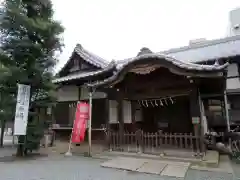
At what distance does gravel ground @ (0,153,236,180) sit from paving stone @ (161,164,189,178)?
6.0 inches

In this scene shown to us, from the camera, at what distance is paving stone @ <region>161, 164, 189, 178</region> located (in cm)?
563

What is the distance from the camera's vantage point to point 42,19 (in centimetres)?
878

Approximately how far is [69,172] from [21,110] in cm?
338

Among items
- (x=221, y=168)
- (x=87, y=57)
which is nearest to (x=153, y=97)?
(x=221, y=168)

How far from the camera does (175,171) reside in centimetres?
593

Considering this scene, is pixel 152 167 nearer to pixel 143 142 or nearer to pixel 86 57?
pixel 143 142

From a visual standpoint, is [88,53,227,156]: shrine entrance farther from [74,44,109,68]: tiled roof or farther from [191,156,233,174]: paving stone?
[74,44,109,68]: tiled roof

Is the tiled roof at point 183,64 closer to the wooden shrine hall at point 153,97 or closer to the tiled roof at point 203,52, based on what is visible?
the wooden shrine hall at point 153,97

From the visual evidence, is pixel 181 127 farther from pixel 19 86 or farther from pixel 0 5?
pixel 0 5

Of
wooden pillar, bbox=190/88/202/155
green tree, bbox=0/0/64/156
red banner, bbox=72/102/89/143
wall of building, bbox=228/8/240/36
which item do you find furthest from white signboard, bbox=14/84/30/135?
wall of building, bbox=228/8/240/36

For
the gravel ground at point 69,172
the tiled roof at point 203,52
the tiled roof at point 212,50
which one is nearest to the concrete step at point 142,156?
the gravel ground at point 69,172

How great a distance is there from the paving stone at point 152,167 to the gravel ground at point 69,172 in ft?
0.96

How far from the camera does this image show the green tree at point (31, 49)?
8305mm

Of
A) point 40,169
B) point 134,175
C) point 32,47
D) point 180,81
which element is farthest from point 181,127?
point 32,47
